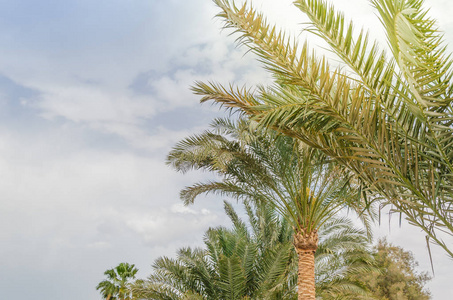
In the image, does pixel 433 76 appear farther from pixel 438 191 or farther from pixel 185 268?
pixel 185 268

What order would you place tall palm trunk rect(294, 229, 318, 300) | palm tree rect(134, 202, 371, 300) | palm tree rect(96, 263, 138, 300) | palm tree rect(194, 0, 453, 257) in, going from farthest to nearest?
1. palm tree rect(96, 263, 138, 300)
2. palm tree rect(134, 202, 371, 300)
3. tall palm trunk rect(294, 229, 318, 300)
4. palm tree rect(194, 0, 453, 257)

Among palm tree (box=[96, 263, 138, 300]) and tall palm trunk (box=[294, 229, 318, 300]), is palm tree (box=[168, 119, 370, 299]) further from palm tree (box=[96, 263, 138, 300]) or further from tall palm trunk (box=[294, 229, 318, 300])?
palm tree (box=[96, 263, 138, 300])

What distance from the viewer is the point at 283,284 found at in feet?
40.0

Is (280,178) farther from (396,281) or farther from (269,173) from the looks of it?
(396,281)

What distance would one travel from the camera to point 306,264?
10953 millimetres

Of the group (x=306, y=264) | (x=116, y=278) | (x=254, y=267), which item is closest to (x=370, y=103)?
(x=306, y=264)

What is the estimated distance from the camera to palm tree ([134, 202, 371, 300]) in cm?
1217

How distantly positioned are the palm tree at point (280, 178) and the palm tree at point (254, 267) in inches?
44.7

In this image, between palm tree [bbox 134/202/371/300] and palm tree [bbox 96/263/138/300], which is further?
palm tree [bbox 96/263/138/300]

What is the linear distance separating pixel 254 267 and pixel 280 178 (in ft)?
10.5

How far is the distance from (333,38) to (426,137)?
1731 mm

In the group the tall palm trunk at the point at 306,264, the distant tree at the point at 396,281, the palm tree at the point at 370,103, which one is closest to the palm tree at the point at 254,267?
the tall palm trunk at the point at 306,264

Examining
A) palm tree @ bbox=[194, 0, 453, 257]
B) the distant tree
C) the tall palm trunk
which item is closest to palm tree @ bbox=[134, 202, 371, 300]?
the tall palm trunk

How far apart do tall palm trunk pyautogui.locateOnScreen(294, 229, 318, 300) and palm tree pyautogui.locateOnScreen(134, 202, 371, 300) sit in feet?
3.30
